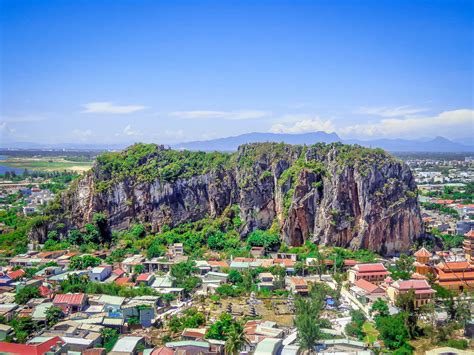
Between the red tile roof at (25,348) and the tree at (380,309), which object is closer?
the red tile roof at (25,348)

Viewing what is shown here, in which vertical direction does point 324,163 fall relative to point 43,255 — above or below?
above

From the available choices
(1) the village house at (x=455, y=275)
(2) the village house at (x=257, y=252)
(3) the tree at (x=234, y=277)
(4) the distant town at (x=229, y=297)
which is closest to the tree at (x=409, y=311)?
(4) the distant town at (x=229, y=297)

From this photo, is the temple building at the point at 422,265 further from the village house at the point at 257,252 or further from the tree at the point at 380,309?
the village house at the point at 257,252

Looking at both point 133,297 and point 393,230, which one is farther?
point 393,230

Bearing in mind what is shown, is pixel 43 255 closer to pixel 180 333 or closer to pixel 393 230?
pixel 180 333

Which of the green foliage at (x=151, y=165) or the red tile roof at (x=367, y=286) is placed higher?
the green foliage at (x=151, y=165)

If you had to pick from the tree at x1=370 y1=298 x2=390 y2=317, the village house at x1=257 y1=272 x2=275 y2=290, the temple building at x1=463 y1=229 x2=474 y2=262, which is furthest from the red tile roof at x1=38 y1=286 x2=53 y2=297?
the temple building at x1=463 y1=229 x2=474 y2=262

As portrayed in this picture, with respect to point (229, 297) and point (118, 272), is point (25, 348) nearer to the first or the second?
point (229, 297)

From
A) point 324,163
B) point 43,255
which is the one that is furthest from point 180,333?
point 324,163
